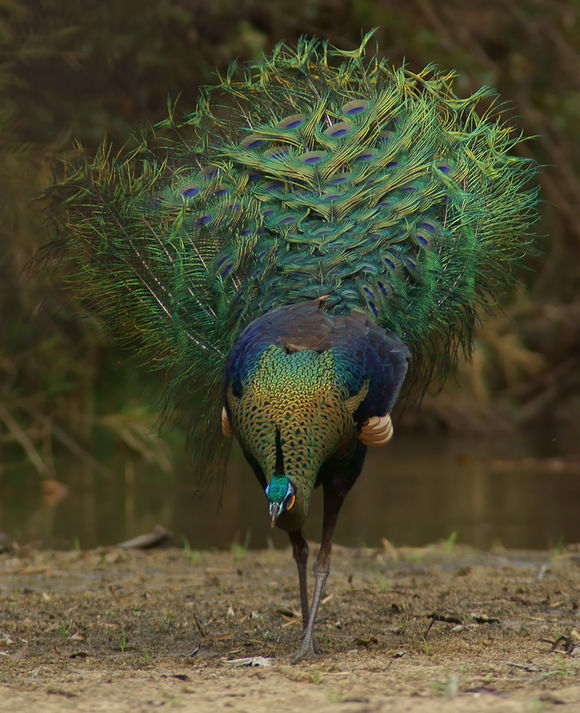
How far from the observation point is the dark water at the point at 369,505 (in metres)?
8.80

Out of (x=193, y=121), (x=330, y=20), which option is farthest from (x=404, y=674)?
(x=330, y=20)

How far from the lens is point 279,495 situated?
399cm

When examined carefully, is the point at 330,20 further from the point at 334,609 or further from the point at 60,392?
the point at 334,609

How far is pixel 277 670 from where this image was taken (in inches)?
155

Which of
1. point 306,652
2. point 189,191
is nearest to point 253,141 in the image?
point 189,191

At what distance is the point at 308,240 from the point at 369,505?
589 cm

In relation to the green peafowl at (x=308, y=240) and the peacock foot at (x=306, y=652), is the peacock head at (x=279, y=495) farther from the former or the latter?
the peacock foot at (x=306, y=652)

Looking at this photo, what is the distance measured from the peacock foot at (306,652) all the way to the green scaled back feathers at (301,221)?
1364 mm

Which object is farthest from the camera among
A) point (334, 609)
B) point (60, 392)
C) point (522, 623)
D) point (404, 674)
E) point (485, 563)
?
point (60, 392)

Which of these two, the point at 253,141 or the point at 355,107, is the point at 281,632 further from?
the point at 355,107

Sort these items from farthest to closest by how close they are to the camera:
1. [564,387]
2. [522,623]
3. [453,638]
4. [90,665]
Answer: [564,387] → [522,623] → [453,638] → [90,665]

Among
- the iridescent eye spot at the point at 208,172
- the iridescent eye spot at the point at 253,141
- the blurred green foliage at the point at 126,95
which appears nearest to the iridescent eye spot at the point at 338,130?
the iridescent eye spot at the point at 253,141

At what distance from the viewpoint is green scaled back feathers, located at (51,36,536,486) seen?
499 cm

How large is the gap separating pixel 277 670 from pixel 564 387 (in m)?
14.1
